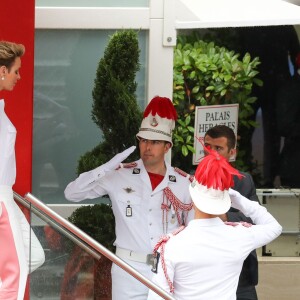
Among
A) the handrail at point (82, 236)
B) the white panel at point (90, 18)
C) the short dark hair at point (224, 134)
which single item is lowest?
the handrail at point (82, 236)

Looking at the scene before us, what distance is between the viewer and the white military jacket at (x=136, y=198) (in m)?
6.63

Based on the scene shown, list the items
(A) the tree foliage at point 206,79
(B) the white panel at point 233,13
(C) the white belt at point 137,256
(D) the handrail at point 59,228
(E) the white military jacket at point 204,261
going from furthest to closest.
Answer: (A) the tree foliage at point 206,79, (B) the white panel at point 233,13, (C) the white belt at point 137,256, (D) the handrail at point 59,228, (E) the white military jacket at point 204,261

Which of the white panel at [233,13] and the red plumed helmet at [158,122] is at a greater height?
the white panel at [233,13]

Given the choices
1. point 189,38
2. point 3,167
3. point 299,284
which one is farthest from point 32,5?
point 299,284

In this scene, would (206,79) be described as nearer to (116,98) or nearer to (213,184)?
(116,98)

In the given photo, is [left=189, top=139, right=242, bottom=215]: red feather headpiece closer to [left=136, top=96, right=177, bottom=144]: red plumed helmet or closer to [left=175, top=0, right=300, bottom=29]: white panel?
[left=136, top=96, right=177, bottom=144]: red plumed helmet

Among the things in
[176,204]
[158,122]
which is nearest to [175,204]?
[176,204]

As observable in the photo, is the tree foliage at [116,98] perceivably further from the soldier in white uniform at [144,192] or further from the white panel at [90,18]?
the soldier in white uniform at [144,192]

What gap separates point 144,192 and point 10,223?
3.42 feet

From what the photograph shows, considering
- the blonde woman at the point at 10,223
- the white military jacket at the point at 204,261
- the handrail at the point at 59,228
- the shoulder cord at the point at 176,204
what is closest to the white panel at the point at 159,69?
the shoulder cord at the point at 176,204

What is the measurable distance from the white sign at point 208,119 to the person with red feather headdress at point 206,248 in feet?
10.9

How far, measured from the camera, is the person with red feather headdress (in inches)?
215

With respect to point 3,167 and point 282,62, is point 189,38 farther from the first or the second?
point 3,167

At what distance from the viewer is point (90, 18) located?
877cm
